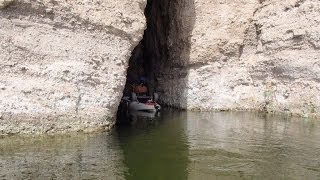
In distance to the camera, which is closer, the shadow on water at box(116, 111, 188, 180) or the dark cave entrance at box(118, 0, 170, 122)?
the shadow on water at box(116, 111, 188, 180)

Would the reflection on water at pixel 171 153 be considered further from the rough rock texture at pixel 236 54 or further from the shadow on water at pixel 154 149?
the rough rock texture at pixel 236 54

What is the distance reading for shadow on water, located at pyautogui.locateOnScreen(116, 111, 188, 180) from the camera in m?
10.5

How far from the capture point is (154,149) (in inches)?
504

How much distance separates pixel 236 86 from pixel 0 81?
12.6 metres

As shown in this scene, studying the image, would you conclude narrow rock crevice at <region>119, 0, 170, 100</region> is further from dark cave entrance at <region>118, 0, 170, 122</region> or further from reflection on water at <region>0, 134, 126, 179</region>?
reflection on water at <region>0, 134, 126, 179</region>

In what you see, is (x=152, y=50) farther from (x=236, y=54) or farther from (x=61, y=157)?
(x=61, y=157)

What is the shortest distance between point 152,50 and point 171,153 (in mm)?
16810

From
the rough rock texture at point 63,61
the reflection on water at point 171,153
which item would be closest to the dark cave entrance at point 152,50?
the rough rock texture at point 63,61

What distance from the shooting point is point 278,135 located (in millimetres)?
15203

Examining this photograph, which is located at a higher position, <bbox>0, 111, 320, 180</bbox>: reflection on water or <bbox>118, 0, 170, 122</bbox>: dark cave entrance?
<bbox>118, 0, 170, 122</bbox>: dark cave entrance

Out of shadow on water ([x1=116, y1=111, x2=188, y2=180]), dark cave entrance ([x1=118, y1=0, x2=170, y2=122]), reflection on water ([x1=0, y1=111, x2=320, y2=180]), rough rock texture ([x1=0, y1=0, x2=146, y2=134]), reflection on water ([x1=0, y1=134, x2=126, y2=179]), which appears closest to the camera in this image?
reflection on water ([x1=0, y1=134, x2=126, y2=179])

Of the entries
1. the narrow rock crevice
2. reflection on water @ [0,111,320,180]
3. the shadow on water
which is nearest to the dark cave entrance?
the narrow rock crevice

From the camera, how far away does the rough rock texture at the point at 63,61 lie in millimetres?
13219

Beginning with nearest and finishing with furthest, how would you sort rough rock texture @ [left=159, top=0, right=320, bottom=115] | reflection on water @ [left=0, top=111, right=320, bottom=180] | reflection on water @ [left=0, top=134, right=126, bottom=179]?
1. reflection on water @ [left=0, top=134, right=126, bottom=179]
2. reflection on water @ [left=0, top=111, right=320, bottom=180]
3. rough rock texture @ [left=159, top=0, right=320, bottom=115]
